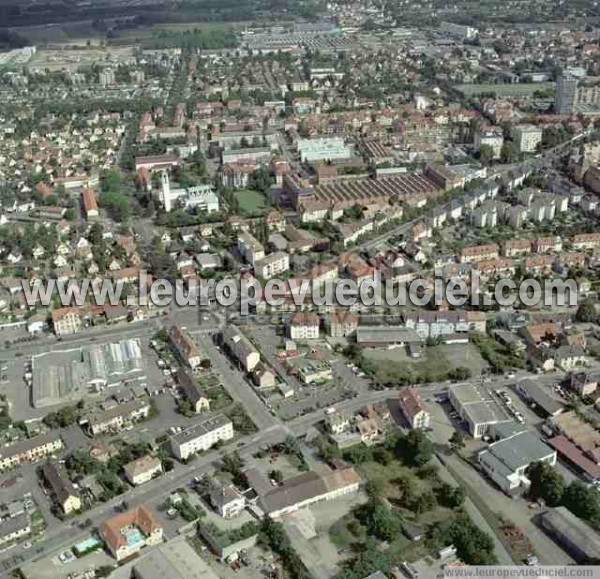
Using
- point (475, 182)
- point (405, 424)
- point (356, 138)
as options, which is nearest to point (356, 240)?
point (475, 182)

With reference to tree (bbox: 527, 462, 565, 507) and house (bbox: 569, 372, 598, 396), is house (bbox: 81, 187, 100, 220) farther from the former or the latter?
tree (bbox: 527, 462, 565, 507)

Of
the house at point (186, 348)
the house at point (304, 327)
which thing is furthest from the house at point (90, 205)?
the house at point (304, 327)

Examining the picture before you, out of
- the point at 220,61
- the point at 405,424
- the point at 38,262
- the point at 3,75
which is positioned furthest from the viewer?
the point at 220,61

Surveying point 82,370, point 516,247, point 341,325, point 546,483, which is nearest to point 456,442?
point 546,483

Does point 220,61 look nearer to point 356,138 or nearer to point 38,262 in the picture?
point 356,138

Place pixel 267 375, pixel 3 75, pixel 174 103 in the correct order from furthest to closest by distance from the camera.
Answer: pixel 3 75 → pixel 174 103 → pixel 267 375

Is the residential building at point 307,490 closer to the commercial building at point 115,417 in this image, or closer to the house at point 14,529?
the commercial building at point 115,417
